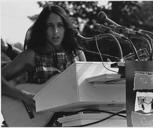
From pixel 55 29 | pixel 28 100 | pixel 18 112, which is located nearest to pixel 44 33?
pixel 55 29

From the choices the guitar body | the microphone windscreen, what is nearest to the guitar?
the guitar body

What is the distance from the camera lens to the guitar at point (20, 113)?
2.03 m

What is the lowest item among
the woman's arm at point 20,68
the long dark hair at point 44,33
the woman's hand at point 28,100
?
the woman's hand at point 28,100

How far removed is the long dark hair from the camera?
2010mm

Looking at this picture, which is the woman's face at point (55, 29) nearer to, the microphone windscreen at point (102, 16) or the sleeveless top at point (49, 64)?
the sleeveless top at point (49, 64)

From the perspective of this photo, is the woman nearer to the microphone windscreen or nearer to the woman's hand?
the woman's hand

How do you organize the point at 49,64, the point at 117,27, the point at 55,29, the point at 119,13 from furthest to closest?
1. the point at 119,13
2. the point at 49,64
3. the point at 55,29
4. the point at 117,27

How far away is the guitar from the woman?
0.04 metres

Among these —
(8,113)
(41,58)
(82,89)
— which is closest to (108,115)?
(82,89)

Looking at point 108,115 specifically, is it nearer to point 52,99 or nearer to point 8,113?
point 52,99

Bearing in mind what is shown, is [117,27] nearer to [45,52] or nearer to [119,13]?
[45,52]

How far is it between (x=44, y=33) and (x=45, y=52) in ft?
0.33

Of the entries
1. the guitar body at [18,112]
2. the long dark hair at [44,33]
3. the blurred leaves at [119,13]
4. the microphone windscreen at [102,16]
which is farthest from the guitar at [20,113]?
the blurred leaves at [119,13]

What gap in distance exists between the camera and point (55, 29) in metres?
1.96
